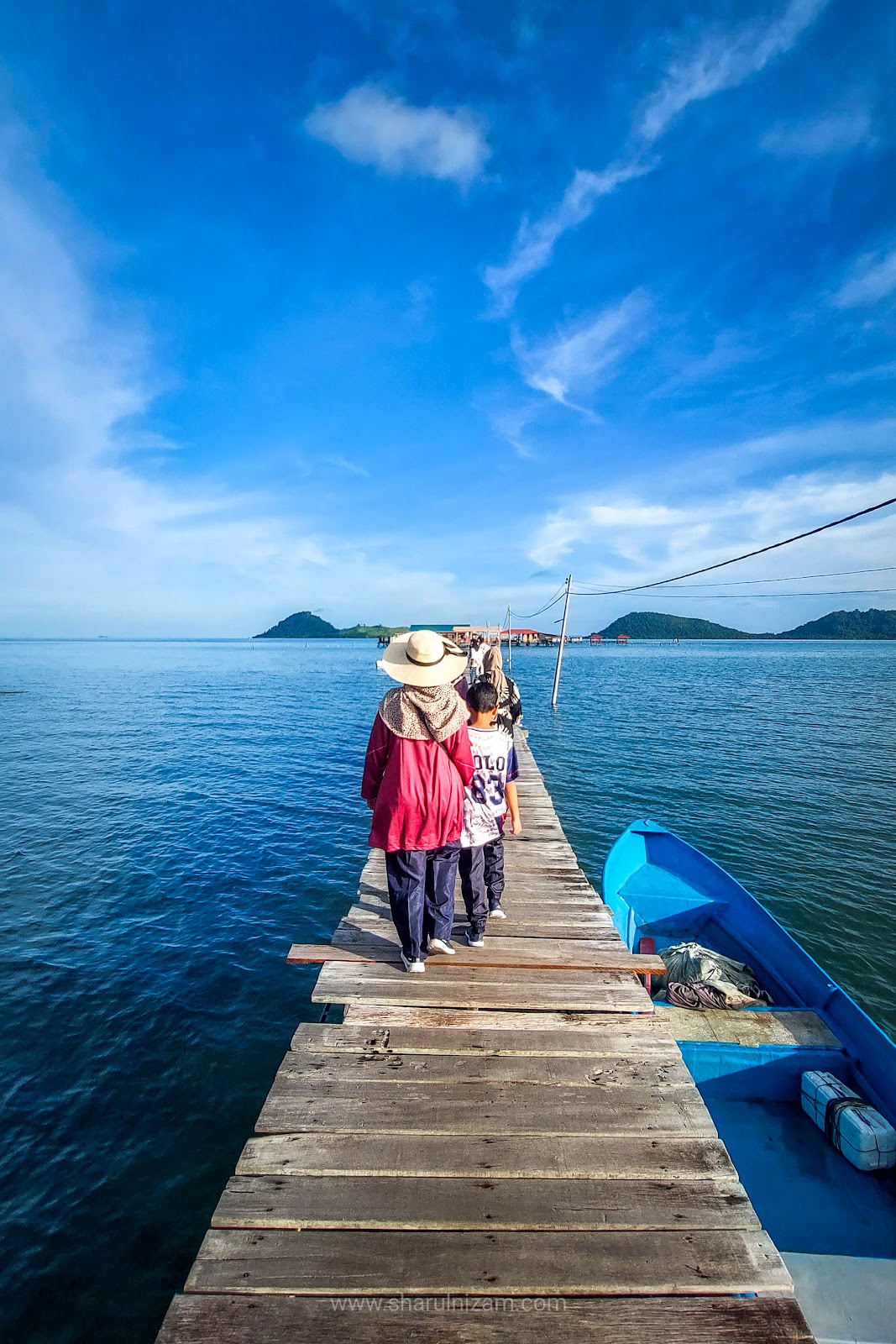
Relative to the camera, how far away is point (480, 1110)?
3.66 m

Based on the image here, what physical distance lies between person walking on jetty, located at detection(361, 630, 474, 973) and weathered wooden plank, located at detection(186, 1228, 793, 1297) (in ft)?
6.95

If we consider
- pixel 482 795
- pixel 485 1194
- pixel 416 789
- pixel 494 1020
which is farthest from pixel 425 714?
pixel 485 1194

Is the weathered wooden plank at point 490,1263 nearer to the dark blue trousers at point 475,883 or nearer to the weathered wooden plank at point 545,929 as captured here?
the dark blue trousers at point 475,883

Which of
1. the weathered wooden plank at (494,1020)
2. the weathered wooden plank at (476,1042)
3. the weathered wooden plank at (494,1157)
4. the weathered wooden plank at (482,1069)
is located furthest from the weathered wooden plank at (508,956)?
the weathered wooden plank at (494,1157)

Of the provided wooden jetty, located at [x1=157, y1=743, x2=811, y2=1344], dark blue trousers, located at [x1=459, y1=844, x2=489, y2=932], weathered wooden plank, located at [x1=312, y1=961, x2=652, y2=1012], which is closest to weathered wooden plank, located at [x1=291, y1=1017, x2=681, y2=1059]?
wooden jetty, located at [x1=157, y1=743, x2=811, y2=1344]

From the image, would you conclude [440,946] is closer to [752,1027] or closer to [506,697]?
[752,1027]

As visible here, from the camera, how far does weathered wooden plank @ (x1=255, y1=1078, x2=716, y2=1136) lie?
3524 mm

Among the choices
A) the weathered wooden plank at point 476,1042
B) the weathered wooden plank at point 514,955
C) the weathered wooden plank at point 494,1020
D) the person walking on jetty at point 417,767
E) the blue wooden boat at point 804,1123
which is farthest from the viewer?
the weathered wooden plank at point 514,955

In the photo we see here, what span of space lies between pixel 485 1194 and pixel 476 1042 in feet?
3.94

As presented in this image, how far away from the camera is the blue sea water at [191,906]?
5.44 meters

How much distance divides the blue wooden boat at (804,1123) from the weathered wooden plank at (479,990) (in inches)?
64.8

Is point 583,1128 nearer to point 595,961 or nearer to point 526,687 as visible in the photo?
point 595,961

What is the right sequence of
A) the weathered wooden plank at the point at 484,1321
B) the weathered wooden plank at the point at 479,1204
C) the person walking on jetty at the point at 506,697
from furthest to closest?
the person walking on jetty at the point at 506,697 → the weathered wooden plank at the point at 479,1204 → the weathered wooden plank at the point at 484,1321

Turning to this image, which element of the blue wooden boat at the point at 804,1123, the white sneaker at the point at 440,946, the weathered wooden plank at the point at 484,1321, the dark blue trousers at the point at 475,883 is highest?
the dark blue trousers at the point at 475,883
